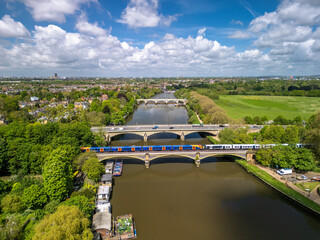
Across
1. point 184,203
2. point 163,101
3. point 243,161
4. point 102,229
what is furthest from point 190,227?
point 163,101

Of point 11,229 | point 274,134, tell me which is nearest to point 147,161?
point 11,229

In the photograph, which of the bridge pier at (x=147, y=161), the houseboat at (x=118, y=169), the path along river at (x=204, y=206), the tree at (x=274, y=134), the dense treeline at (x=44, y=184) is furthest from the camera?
the tree at (x=274, y=134)

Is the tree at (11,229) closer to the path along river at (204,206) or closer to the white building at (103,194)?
the white building at (103,194)

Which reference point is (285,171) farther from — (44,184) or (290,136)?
(44,184)

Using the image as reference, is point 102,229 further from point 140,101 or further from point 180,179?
point 140,101

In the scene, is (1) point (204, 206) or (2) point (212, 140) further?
(2) point (212, 140)

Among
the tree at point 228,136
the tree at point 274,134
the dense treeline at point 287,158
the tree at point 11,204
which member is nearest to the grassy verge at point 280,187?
the dense treeline at point 287,158

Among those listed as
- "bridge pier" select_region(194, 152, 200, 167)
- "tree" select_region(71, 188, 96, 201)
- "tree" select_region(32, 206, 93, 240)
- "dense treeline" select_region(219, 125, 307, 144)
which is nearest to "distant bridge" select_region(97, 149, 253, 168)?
"bridge pier" select_region(194, 152, 200, 167)
